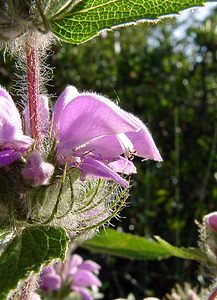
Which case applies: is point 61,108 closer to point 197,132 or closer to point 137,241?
point 137,241

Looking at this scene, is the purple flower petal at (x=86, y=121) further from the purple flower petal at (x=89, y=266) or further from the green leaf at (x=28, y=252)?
the purple flower petal at (x=89, y=266)

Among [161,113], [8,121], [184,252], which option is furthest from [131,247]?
[161,113]

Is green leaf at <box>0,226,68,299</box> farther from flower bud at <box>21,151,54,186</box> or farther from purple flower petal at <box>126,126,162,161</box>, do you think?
purple flower petal at <box>126,126,162,161</box>

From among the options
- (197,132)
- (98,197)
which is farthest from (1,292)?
(197,132)

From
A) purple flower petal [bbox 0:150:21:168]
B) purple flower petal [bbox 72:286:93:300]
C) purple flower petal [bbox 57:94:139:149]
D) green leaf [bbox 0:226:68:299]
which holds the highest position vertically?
purple flower petal [bbox 57:94:139:149]

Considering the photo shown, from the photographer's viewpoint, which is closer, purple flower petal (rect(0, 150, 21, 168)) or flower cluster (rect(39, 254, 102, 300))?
purple flower petal (rect(0, 150, 21, 168))

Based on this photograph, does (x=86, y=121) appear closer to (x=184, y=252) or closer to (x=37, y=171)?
(x=37, y=171)

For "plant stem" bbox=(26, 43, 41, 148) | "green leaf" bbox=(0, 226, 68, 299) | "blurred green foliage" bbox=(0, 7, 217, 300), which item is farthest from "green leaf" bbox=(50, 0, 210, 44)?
"blurred green foliage" bbox=(0, 7, 217, 300)
